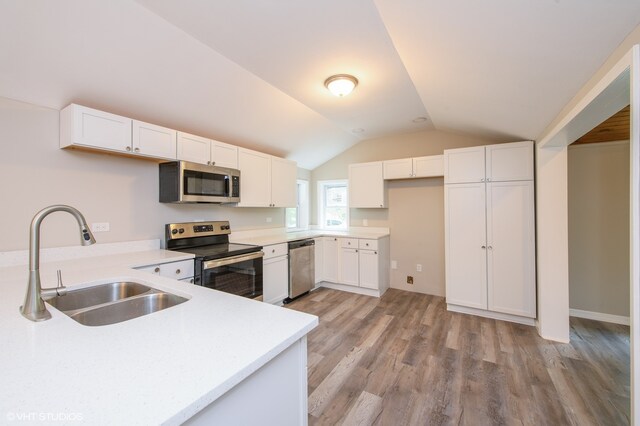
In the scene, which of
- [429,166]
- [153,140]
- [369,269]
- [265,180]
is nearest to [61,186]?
[153,140]

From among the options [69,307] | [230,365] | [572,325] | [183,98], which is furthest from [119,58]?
[572,325]

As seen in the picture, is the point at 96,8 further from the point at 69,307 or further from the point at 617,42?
the point at 617,42

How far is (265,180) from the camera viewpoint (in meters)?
3.74

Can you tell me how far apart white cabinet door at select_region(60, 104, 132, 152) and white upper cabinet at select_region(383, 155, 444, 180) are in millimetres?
3248

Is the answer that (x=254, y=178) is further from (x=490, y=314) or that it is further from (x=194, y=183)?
(x=490, y=314)

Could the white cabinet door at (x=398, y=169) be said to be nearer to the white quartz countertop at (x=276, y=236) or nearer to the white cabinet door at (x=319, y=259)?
the white quartz countertop at (x=276, y=236)

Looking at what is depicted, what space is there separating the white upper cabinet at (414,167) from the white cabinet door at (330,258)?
51.4 inches

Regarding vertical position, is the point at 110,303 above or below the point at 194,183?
below

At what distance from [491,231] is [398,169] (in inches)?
58.8

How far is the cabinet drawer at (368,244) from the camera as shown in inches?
155

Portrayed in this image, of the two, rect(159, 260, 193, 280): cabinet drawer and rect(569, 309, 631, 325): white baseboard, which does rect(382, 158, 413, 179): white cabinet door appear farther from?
rect(159, 260, 193, 280): cabinet drawer

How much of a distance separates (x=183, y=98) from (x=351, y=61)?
5.18 ft

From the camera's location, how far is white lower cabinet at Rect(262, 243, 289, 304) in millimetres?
3285

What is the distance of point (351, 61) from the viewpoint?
89.8 inches
